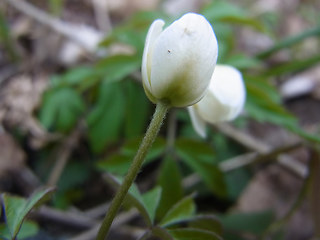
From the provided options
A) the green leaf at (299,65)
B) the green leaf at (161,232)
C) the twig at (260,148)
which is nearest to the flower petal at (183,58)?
the green leaf at (161,232)

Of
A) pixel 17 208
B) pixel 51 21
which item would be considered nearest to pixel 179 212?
pixel 17 208

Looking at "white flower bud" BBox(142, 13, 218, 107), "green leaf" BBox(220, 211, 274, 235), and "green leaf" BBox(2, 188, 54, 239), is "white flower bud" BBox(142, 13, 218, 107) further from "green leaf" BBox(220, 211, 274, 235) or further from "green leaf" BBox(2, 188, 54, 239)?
"green leaf" BBox(220, 211, 274, 235)

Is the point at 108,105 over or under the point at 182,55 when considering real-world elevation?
under

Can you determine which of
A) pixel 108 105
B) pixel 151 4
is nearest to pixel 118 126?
pixel 108 105

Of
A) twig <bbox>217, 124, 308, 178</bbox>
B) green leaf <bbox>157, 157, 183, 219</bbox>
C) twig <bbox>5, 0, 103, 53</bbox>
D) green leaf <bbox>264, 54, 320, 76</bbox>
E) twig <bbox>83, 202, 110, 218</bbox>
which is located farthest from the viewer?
twig <bbox>5, 0, 103, 53</bbox>

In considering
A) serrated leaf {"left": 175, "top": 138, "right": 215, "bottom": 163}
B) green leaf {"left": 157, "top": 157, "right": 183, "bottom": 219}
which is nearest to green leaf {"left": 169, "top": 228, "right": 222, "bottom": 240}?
green leaf {"left": 157, "top": 157, "right": 183, "bottom": 219}

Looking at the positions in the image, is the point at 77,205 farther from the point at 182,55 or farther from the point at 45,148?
the point at 182,55
